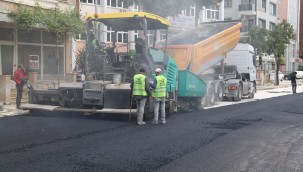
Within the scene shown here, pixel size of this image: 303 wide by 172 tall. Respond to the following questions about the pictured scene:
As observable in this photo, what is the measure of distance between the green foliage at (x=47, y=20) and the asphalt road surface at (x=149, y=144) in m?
5.63

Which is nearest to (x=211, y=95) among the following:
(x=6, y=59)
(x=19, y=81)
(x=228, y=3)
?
(x=19, y=81)

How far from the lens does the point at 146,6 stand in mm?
18578

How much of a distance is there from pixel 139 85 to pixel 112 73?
1337 millimetres

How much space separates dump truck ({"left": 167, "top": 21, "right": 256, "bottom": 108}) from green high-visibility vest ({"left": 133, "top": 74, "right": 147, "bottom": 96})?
3.93 m

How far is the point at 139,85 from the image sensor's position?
10.1 metres

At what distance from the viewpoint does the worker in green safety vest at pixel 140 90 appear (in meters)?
10.0

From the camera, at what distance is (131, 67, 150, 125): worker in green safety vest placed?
A: 10.0m

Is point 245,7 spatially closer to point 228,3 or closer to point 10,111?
point 228,3

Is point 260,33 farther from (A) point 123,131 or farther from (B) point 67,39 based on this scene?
(A) point 123,131

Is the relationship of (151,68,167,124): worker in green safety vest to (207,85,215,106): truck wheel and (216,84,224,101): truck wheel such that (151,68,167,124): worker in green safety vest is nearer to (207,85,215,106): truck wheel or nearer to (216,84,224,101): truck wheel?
(207,85,215,106): truck wheel

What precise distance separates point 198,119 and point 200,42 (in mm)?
4073

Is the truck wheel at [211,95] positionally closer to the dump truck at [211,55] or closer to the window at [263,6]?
the dump truck at [211,55]

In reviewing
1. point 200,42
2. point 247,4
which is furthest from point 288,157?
point 247,4

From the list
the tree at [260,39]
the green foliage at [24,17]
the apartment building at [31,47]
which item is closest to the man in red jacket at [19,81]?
the green foliage at [24,17]
